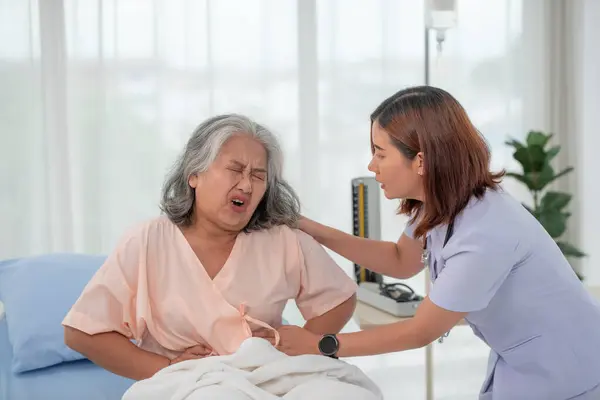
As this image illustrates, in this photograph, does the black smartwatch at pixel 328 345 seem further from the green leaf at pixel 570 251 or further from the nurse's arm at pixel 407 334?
the green leaf at pixel 570 251

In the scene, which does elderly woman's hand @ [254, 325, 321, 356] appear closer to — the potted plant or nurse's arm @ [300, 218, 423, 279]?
nurse's arm @ [300, 218, 423, 279]

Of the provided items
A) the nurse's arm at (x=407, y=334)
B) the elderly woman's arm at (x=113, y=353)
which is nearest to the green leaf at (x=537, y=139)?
the nurse's arm at (x=407, y=334)

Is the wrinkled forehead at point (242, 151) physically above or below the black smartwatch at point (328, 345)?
above

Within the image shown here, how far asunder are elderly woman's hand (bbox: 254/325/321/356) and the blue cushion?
82 cm

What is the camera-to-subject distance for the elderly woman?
186cm

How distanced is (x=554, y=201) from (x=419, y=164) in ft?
7.48

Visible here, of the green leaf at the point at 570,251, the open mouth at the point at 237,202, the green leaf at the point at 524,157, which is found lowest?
the green leaf at the point at 570,251

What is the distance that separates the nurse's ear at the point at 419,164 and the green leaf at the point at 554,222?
2.23m

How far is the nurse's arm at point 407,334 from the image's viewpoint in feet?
5.61

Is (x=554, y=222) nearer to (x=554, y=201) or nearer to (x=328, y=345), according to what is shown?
(x=554, y=201)

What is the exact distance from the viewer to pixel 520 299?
1736 mm

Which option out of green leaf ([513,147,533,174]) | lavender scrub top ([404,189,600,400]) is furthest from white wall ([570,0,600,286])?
lavender scrub top ([404,189,600,400])

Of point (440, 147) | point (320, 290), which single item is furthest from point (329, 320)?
point (440, 147)

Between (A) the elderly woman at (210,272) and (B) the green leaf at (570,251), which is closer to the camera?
(A) the elderly woman at (210,272)
